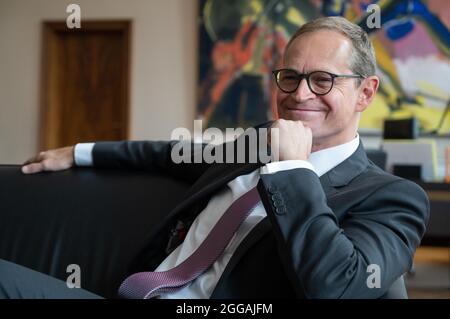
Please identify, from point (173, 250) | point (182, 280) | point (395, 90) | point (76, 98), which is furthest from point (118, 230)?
point (76, 98)

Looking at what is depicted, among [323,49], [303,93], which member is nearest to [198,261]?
[303,93]

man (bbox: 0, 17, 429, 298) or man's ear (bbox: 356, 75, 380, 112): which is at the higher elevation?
man's ear (bbox: 356, 75, 380, 112)

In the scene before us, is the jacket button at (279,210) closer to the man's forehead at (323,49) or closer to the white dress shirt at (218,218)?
the white dress shirt at (218,218)

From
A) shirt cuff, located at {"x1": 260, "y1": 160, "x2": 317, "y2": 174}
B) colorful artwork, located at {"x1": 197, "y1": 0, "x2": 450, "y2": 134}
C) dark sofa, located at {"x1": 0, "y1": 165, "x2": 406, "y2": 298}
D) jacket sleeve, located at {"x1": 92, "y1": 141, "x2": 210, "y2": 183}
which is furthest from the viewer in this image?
colorful artwork, located at {"x1": 197, "y1": 0, "x2": 450, "y2": 134}

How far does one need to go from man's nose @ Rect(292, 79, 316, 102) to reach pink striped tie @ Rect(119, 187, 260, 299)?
25 centimetres

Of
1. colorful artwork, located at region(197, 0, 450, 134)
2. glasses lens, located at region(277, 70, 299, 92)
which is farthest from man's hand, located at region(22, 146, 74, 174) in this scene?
colorful artwork, located at region(197, 0, 450, 134)

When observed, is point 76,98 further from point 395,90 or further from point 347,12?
point 395,90

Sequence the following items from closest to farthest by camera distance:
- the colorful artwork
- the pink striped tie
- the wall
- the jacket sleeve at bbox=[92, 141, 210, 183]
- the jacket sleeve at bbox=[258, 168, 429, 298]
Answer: the jacket sleeve at bbox=[258, 168, 429, 298] < the pink striped tie < the jacket sleeve at bbox=[92, 141, 210, 183] < the colorful artwork < the wall

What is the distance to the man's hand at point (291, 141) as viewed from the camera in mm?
1106

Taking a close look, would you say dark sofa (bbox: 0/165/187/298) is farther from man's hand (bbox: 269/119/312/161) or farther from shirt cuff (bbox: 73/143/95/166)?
man's hand (bbox: 269/119/312/161)

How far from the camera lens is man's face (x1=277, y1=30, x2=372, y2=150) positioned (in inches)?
49.6

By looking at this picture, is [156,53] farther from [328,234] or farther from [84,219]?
[328,234]

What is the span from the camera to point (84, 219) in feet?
5.12

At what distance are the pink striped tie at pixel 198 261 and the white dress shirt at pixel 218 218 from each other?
25 millimetres
